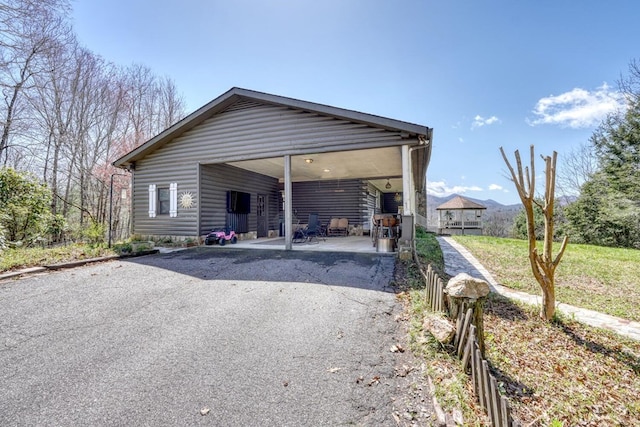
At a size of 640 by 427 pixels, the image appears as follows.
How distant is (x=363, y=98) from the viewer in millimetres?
11391

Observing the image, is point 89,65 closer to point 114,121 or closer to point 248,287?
point 114,121

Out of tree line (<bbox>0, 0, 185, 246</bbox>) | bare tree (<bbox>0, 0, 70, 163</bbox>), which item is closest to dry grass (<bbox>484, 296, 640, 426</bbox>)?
tree line (<bbox>0, 0, 185, 246</bbox>)

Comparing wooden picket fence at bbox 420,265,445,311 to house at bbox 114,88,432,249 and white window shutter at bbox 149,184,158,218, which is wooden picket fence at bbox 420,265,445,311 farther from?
white window shutter at bbox 149,184,158,218

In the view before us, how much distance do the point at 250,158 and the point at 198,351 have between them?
6484 millimetres

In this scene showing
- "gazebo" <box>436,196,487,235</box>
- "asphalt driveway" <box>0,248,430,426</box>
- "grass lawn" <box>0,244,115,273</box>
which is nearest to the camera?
"asphalt driveway" <box>0,248,430,426</box>

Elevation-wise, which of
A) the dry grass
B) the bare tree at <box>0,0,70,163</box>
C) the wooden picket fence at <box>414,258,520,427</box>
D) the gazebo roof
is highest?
the bare tree at <box>0,0,70,163</box>

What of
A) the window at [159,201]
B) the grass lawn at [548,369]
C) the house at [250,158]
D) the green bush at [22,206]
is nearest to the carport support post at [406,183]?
the house at [250,158]

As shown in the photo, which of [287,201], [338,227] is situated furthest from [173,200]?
[338,227]

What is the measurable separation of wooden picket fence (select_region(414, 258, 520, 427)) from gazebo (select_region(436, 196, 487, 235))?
68.1ft

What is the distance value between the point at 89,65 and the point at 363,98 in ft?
45.1

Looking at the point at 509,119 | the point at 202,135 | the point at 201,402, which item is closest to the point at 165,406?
the point at 201,402

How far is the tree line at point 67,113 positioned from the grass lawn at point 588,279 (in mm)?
12009

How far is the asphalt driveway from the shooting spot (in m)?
1.76

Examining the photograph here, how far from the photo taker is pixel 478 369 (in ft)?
5.93
